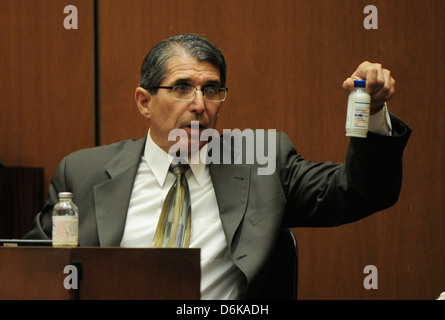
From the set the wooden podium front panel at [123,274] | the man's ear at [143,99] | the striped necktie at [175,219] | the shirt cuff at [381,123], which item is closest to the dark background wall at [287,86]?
the man's ear at [143,99]

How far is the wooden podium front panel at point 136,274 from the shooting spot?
140 centimetres

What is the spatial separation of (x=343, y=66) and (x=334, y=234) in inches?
33.5

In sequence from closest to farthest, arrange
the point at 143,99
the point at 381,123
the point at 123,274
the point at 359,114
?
the point at 123,274 → the point at 359,114 → the point at 381,123 → the point at 143,99

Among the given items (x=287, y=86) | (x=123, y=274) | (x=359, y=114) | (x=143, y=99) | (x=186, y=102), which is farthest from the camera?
(x=287, y=86)

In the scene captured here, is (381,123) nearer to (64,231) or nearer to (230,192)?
(230,192)

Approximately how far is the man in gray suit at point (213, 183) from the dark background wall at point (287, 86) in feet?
2.74

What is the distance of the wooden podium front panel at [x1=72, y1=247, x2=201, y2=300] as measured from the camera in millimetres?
1400

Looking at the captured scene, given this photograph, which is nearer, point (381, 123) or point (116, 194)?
point (381, 123)

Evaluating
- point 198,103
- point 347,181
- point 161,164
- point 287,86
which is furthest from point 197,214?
point 287,86

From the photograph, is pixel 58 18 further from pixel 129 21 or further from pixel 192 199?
pixel 192 199

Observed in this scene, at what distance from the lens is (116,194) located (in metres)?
2.21

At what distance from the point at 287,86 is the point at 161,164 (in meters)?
1.10

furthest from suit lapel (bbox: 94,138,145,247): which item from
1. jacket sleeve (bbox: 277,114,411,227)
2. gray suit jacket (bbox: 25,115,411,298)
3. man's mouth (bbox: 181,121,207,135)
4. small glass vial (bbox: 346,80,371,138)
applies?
small glass vial (bbox: 346,80,371,138)

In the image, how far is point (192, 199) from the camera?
87.6 inches
